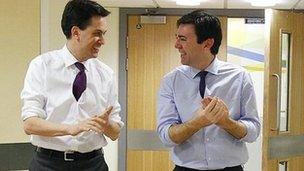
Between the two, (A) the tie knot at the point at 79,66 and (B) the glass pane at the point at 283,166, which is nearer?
(A) the tie knot at the point at 79,66

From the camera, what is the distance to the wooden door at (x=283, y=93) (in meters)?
3.60

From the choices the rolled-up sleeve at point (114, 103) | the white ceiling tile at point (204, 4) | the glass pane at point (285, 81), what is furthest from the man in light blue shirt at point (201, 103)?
the glass pane at point (285, 81)

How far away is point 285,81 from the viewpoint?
3973 mm

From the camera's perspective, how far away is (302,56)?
4.00 m

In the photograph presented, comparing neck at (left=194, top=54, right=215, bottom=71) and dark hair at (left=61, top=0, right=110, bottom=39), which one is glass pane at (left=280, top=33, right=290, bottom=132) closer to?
neck at (left=194, top=54, right=215, bottom=71)

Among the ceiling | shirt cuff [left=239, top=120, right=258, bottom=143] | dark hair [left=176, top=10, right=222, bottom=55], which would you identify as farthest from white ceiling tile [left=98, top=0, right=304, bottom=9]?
shirt cuff [left=239, top=120, right=258, bottom=143]

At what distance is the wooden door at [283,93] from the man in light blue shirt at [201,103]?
5.85 feet

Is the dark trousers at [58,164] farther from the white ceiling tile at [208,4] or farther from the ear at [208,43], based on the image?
the white ceiling tile at [208,4]

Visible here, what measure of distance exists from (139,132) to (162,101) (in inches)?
94.0

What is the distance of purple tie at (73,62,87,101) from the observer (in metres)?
1.85

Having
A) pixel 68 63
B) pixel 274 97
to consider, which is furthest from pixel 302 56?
pixel 68 63

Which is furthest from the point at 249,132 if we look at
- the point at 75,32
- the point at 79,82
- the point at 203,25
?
the point at 75,32

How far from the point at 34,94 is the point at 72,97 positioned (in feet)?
0.52

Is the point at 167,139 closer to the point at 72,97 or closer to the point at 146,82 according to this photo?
the point at 72,97
